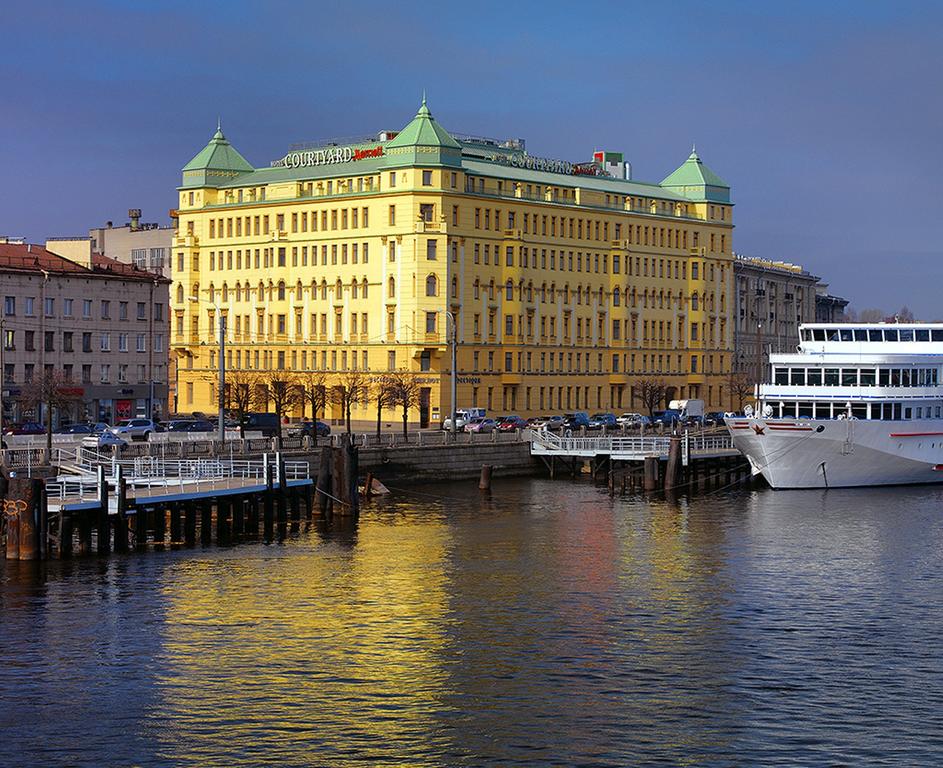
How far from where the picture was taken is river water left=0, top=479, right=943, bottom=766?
45.7 meters

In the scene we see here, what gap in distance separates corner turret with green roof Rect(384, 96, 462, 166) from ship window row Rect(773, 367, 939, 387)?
177ft

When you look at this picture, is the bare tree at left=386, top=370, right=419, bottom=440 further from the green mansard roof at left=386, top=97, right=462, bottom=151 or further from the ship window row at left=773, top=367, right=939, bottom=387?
the ship window row at left=773, top=367, right=939, bottom=387

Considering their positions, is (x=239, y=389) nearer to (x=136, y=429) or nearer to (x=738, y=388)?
(x=136, y=429)

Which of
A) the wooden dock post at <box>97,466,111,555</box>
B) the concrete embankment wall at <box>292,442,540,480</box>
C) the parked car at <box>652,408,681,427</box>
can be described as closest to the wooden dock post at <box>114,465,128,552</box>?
the wooden dock post at <box>97,466,111,555</box>

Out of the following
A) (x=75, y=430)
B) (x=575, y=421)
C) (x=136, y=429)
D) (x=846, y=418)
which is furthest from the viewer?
(x=575, y=421)

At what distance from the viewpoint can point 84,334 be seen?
137 metres

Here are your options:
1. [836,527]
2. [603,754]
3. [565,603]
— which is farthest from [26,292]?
[603,754]

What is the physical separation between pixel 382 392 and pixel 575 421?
15519 millimetres

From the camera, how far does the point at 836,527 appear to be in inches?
3452

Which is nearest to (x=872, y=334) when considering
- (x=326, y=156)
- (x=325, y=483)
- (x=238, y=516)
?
(x=325, y=483)

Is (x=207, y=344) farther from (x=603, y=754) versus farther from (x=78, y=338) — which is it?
(x=603, y=754)

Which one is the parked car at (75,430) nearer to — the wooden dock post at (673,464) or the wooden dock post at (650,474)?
the wooden dock post at (650,474)

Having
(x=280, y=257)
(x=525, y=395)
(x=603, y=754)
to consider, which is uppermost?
(x=280, y=257)

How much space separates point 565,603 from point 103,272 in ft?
268
